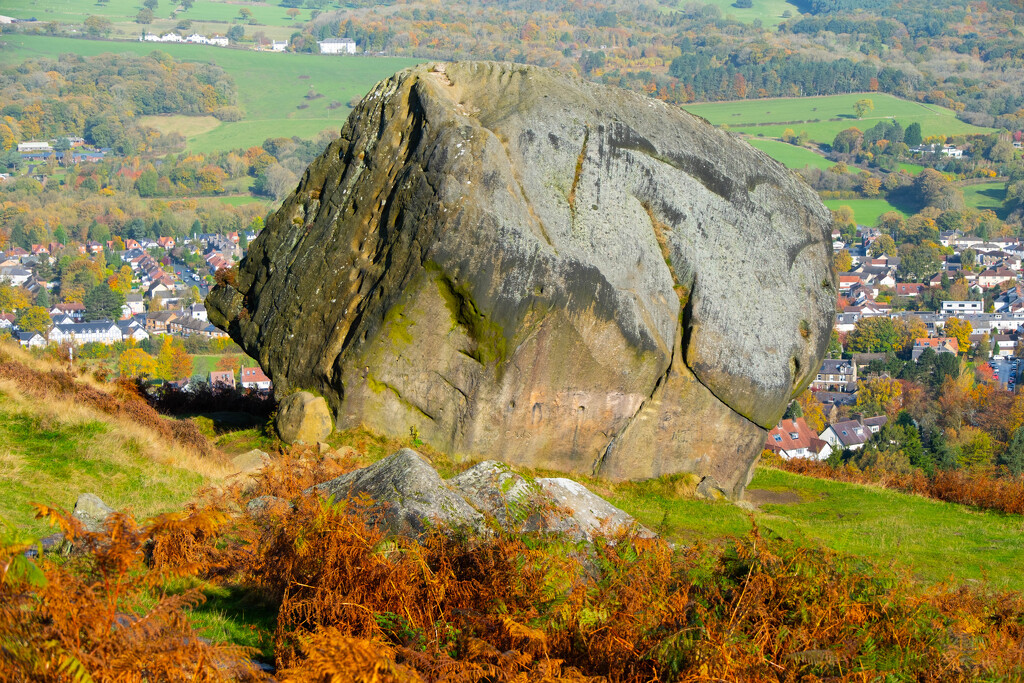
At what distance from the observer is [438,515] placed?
803 centimetres

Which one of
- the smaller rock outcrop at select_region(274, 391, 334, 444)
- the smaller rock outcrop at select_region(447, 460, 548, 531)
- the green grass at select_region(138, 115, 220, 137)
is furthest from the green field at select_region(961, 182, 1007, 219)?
the smaller rock outcrop at select_region(447, 460, 548, 531)

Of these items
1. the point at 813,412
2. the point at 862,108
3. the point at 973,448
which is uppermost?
the point at 862,108

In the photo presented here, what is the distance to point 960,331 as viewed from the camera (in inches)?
3976

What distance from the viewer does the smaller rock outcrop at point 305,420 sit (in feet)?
47.3

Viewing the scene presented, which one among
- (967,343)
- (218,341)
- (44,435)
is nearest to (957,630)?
(44,435)

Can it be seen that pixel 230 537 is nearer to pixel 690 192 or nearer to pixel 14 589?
pixel 14 589

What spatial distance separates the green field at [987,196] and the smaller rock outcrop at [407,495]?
168 metres

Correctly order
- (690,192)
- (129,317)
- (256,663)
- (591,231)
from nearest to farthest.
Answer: (256,663), (591,231), (690,192), (129,317)

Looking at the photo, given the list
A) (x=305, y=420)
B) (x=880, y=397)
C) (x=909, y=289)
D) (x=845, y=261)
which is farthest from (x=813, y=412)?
(x=305, y=420)

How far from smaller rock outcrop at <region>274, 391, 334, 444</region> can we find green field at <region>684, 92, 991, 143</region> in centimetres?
16460

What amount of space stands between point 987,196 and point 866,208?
91.6 ft

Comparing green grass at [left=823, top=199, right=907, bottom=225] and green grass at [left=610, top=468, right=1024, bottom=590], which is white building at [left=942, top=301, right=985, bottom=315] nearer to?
green grass at [left=823, top=199, right=907, bottom=225]

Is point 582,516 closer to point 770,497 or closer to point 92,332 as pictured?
point 770,497

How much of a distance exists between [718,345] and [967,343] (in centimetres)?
9692
